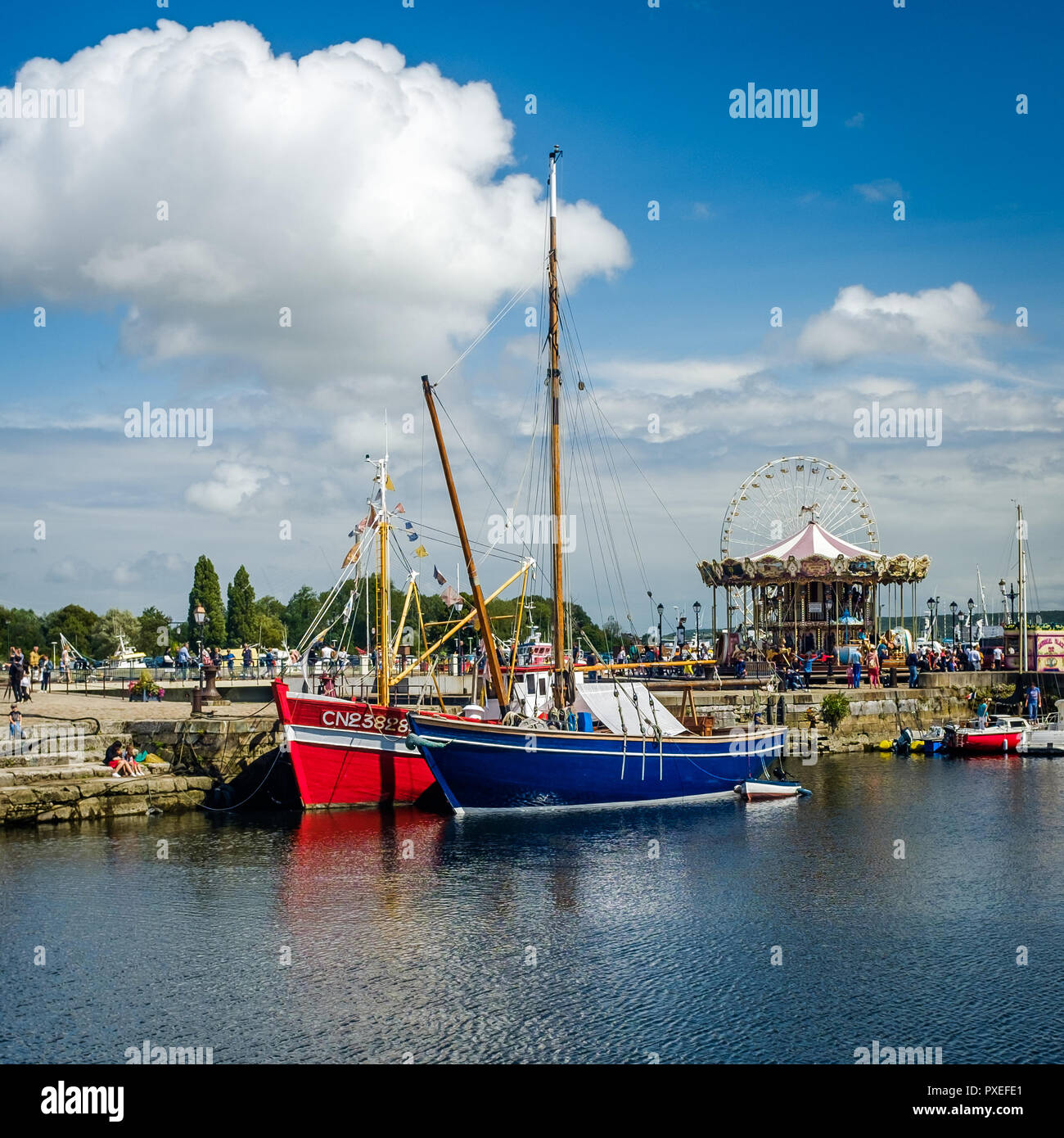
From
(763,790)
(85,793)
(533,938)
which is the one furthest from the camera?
(763,790)

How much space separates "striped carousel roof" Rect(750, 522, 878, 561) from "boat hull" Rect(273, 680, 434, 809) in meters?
34.4

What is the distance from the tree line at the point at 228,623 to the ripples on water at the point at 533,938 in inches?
2458

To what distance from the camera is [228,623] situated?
4323 inches

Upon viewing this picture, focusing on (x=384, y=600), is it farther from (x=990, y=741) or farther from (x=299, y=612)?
(x=299, y=612)

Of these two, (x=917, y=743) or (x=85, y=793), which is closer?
(x=85, y=793)

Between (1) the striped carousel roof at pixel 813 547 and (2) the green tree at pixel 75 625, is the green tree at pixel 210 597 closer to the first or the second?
(2) the green tree at pixel 75 625

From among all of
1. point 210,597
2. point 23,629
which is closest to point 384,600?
point 210,597

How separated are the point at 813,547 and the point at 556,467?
32.6 m

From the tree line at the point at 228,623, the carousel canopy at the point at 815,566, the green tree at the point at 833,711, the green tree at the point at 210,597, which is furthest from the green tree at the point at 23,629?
the green tree at the point at 833,711

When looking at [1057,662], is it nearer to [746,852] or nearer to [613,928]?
[746,852]

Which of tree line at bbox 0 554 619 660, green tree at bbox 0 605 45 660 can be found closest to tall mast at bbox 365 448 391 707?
tree line at bbox 0 554 619 660

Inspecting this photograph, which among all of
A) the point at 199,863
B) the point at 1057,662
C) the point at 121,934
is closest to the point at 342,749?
the point at 199,863

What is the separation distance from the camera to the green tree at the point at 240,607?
108 meters

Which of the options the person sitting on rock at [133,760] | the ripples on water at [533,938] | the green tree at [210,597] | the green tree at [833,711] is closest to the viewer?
the ripples on water at [533,938]
